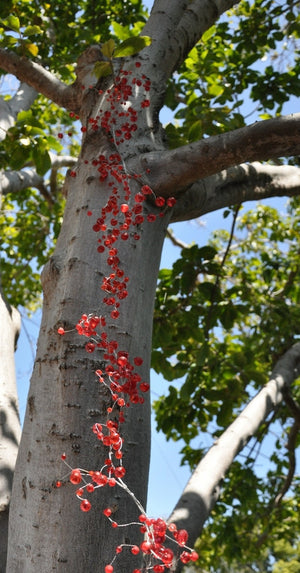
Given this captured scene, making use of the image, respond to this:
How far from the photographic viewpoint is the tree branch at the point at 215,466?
6.18 ft

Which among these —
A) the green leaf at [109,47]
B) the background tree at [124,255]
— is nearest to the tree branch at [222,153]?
the background tree at [124,255]

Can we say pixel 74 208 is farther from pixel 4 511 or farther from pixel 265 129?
pixel 4 511

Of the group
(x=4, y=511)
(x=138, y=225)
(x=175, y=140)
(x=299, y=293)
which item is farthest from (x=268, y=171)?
(x=299, y=293)

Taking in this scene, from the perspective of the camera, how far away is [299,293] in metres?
5.18

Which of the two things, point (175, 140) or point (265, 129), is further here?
point (175, 140)

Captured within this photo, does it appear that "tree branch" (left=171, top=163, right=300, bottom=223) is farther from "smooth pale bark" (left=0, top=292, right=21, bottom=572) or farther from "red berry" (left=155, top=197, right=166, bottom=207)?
"smooth pale bark" (left=0, top=292, right=21, bottom=572)

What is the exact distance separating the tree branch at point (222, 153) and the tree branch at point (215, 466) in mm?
1120

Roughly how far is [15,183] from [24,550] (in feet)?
9.43

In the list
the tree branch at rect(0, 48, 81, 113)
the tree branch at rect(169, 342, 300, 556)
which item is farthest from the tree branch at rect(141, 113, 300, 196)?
the tree branch at rect(169, 342, 300, 556)

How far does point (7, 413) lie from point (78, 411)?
0.84 m

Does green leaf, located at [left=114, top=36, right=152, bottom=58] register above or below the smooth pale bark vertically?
above

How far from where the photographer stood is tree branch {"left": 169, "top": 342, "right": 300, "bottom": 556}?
1884 millimetres

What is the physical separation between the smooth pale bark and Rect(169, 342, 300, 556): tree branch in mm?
581

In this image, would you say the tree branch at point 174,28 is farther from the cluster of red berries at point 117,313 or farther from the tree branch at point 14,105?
the tree branch at point 14,105
